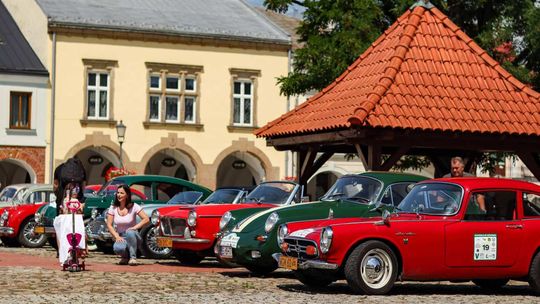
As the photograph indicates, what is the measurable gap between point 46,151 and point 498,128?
30.5 meters

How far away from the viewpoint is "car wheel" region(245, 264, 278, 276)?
18984 mm

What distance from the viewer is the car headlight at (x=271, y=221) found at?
60.4ft

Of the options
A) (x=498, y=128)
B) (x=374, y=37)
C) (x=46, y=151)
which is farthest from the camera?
(x=46, y=151)

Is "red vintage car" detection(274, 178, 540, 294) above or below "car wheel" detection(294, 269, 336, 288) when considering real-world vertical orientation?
above

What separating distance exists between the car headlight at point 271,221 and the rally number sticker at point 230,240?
56cm

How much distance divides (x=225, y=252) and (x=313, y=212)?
1.62 meters

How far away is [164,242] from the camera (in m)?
21.7

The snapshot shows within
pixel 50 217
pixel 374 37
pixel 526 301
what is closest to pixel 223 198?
pixel 50 217

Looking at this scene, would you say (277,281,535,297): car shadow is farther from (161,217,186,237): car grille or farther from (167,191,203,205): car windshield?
(167,191,203,205): car windshield

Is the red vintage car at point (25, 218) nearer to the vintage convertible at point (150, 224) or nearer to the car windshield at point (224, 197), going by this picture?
the vintage convertible at point (150, 224)

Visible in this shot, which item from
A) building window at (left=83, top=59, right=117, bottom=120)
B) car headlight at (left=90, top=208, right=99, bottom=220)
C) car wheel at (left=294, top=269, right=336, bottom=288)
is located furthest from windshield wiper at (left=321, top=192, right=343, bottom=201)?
building window at (left=83, top=59, right=117, bottom=120)

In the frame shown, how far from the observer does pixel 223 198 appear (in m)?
23.0

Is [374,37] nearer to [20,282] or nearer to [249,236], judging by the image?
[249,236]

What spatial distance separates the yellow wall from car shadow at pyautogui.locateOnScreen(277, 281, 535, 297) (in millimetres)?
34015
